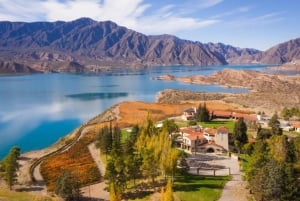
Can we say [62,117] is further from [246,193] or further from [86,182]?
[246,193]

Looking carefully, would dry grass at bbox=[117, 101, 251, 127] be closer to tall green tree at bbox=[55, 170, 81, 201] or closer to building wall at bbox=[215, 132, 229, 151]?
building wall at bbox=[215, 132, 229, 151]

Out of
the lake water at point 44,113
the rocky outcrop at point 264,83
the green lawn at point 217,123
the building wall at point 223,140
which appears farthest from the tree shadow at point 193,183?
the rocky outcrop at point 264,83

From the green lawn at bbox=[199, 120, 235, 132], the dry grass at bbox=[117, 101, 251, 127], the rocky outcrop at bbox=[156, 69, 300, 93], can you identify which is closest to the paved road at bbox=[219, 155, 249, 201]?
the green lawn at bbox=[199, 120, 235, 132]

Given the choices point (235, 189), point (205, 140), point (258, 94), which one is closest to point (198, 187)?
point (235, 189)

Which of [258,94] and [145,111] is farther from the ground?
[258,94]

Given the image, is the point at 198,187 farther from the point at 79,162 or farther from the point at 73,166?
the point at 79,162

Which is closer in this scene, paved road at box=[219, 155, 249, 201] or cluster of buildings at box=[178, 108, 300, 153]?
paved road at box=[219, 155, 249, 201]

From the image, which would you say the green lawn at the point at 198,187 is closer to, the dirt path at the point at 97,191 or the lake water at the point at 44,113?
the dirt path at the point at 97,191

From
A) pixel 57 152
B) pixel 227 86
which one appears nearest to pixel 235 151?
pixel 57 152
